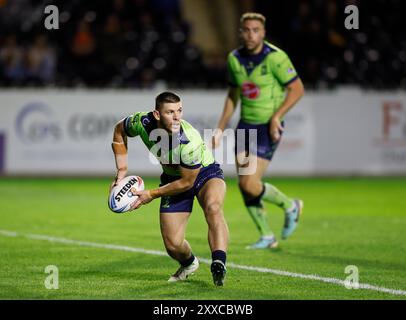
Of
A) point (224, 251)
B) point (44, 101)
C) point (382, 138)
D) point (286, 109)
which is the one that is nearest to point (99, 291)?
point (224, 251)

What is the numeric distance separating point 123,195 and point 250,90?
378cm

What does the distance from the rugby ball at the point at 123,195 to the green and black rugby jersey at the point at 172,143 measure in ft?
1.43

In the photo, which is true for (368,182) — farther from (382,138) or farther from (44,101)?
(44,101)

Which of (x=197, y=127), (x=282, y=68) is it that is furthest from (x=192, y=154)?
(x=197, y=127)

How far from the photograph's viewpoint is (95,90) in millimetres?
22344

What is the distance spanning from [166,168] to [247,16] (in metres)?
3.06

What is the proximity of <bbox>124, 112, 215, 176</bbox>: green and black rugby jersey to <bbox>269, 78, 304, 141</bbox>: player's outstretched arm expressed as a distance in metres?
2.41

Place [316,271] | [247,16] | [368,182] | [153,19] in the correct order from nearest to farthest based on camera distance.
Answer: [316,271], [247,16], [368,182], [153,19]

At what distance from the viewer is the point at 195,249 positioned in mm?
11445

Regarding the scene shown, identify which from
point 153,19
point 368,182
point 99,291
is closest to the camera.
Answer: point 99,291

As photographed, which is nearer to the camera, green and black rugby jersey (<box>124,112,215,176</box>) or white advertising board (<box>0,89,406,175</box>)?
green and black rugby jersey (<box>124,112,215,176</box>)

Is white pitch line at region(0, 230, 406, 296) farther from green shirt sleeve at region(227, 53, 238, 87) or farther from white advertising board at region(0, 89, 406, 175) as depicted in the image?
white advertising board at region(0, 89, 406, 175)

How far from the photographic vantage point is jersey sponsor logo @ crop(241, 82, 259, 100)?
1173 cm

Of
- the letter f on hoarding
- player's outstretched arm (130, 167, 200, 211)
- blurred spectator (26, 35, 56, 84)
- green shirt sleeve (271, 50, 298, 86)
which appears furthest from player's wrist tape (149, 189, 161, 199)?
the letter f on hoarding
